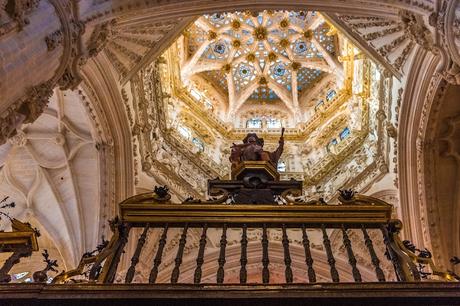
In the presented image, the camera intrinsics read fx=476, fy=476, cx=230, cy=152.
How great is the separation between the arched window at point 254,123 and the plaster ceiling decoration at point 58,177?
9.79 metres

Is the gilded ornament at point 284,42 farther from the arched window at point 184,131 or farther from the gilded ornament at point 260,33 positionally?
the arched window at point 184,131

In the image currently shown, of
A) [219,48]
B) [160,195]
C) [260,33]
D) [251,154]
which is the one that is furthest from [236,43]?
[160,195]

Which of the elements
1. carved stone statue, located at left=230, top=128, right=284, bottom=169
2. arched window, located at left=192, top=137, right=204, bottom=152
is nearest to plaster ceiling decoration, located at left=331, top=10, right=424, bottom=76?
carved stone statue, located at left=230, top=128, right=284, bottom=169

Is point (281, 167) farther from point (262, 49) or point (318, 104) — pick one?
point (262, 49)

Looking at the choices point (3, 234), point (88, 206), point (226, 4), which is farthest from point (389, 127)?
point (3, 234)

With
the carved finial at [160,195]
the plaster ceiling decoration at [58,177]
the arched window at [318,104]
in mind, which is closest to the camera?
the carved finial at [160,195]

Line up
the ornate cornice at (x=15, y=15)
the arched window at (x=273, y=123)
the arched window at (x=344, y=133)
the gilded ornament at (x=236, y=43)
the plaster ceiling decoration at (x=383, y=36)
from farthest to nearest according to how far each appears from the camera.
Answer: the gilded ornament at (x=236, y=43) → the arched window at (x=273, y=123) → the arched window at (x=344, y=133) → the plaster ceiling decoration at (x=383, y=36) → the ornate cornice at (x=15, y=15)

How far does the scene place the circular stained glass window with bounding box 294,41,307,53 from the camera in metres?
24.7

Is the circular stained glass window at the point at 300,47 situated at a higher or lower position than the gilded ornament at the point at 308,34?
higher

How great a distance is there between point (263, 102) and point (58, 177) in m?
12.7

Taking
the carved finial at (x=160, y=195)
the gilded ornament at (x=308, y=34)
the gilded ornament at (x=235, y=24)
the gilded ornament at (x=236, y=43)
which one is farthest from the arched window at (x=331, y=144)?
the carved finial at (x=160, y=195)

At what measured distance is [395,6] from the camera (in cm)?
872

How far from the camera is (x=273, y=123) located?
2388 cm

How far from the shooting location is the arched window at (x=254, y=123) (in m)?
23.1
